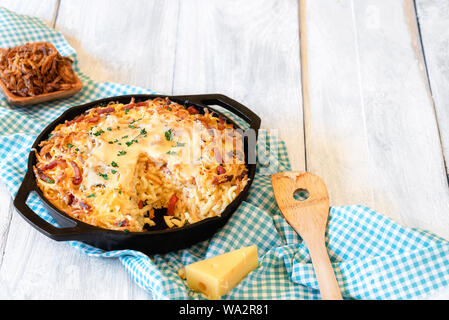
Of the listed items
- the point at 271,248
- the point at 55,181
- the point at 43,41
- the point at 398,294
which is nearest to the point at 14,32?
the point at 43,41

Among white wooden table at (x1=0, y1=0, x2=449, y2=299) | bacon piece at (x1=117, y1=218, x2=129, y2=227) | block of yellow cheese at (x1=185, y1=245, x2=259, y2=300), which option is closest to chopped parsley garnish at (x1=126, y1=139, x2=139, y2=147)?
bacon piece at (x1=117, y1=218, x2=129, y2=227)

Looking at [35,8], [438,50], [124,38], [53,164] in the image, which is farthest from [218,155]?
[35,8]

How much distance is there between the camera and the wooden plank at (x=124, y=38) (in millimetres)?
4605

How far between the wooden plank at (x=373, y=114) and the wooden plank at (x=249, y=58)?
0.48 feet

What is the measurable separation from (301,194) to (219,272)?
3.12 ft

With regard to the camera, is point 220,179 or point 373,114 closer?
point 220,179

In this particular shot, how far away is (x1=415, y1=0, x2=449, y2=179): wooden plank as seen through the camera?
431 centimetres

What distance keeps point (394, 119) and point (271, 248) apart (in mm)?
1735

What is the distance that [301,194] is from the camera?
3.56 metres

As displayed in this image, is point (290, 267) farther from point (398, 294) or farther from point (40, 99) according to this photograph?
point (40, 99)

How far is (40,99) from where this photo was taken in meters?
4.08

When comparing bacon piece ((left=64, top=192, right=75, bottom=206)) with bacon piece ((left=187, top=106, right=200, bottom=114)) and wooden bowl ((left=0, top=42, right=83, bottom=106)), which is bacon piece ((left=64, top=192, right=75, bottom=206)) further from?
wooden bowl ((left=0, top=42, right=83, bottom=106))

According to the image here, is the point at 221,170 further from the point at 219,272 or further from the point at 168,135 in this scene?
the point at 219,272

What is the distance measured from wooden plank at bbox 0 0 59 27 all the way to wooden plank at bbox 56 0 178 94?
3.0 inches
